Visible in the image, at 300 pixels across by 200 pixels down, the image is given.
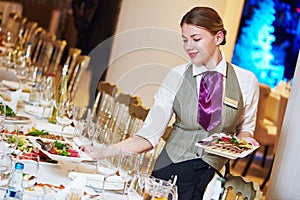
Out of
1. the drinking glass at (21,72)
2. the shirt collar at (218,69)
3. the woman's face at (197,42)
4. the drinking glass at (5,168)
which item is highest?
the woman's face at (197,42)

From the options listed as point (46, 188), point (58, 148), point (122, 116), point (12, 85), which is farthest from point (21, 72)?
point (46, 188)

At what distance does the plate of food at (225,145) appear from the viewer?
3.21 metres

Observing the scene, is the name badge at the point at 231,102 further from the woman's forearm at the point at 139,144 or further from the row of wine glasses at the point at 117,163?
the row of wine glasses at the point at 117,163

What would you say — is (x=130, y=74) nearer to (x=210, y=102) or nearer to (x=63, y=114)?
(x=63, y=114)

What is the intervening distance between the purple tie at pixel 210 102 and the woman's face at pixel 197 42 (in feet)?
0.36

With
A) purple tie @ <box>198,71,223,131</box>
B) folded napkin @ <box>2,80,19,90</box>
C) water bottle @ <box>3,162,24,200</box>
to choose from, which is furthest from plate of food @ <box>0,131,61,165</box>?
folded napkin @ <box>2,80,19,90</box>

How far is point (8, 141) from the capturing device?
9.27 feet

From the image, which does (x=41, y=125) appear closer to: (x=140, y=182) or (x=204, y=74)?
(x=204, y=74)

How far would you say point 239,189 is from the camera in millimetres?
2932

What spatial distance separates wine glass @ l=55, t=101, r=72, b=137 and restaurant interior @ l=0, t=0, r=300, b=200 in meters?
0.02

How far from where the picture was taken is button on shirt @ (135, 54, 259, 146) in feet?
11.2

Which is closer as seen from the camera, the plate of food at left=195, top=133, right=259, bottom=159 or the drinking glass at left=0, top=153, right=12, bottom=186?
the drinking glass at left=0, top=153, right=12, bottom=186

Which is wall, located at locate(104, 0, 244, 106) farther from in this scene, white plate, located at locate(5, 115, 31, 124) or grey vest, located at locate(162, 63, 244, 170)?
grey vest, located at locate(162, 63, 244, 170)

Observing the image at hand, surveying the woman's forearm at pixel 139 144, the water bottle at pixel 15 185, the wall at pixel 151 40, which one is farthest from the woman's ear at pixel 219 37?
the wall at pixel 151 40
